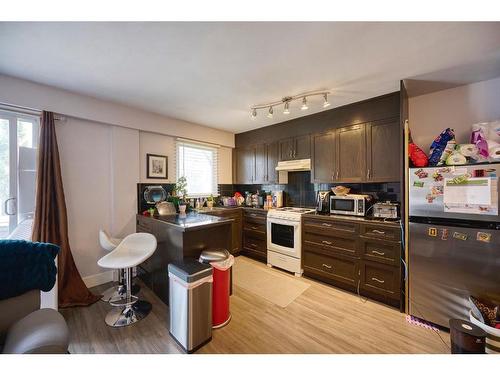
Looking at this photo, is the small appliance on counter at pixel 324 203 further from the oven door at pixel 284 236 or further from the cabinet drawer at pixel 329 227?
the oven door at pixel 284 236

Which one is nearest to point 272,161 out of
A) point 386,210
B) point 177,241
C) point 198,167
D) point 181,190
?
point 198,167

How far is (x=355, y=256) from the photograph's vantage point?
→ 7.79ft

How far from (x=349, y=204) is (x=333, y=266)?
2.82 ft

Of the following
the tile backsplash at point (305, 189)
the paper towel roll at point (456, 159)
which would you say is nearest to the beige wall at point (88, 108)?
the tile backsplash at point (305, 189)

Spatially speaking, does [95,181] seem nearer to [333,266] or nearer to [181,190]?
[181,190]

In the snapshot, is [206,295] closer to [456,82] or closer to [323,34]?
[323,34]

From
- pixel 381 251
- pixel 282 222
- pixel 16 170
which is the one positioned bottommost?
pixel 381 251

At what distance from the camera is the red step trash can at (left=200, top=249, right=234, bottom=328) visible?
1854 millimetres

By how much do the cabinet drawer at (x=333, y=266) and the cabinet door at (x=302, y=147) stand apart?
4.99 feet

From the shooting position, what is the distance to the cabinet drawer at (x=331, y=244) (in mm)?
2410

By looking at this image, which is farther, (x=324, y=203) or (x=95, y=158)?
(x=324, y=203)
